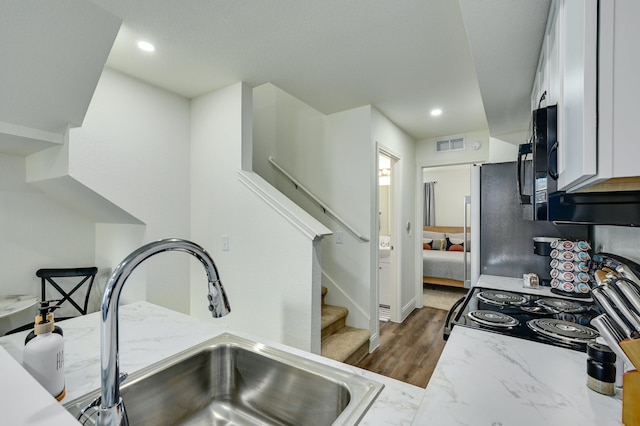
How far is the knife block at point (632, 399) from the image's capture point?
0.62 m

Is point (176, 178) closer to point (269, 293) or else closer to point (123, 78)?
point (123, 78)

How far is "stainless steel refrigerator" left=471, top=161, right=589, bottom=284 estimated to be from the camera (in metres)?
2.10

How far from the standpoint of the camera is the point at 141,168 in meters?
2.36

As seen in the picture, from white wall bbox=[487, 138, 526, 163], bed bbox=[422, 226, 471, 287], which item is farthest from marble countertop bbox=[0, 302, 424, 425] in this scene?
bed bbox=[422, 226, 471, 287]

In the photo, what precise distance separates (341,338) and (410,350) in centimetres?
84

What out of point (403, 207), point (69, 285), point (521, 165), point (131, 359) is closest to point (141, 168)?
point (69, 285)

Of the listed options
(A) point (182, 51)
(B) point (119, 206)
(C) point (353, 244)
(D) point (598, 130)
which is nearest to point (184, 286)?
(B) point (119, 206)

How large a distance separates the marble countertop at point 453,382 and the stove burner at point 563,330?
0.29 ft

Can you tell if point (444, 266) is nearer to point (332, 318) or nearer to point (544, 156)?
point (332, 318)

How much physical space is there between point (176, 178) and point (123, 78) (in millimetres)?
836

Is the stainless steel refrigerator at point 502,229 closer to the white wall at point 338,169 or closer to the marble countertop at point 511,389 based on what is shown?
the white wall at point 338,169

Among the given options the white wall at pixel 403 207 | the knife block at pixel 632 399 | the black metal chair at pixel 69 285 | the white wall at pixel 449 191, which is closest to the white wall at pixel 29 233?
the black metal chair at pixel 69 285

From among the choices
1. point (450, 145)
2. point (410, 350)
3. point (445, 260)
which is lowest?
point (410, 350)

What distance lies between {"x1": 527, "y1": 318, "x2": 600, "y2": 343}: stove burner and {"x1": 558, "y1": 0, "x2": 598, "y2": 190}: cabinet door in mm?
672
